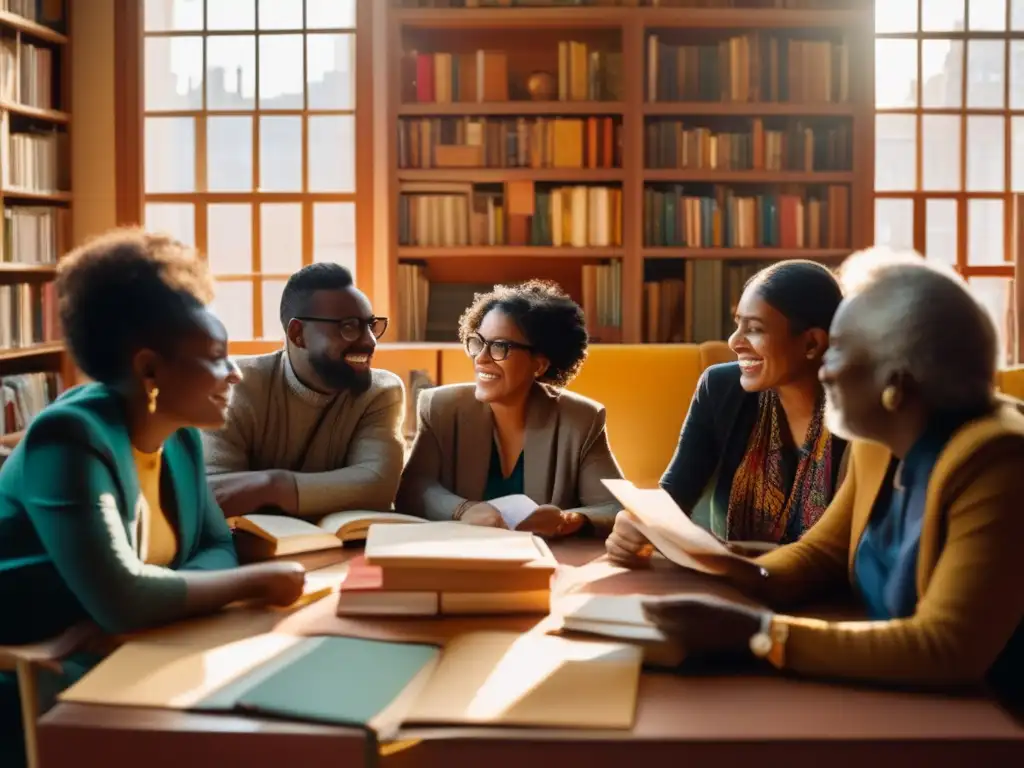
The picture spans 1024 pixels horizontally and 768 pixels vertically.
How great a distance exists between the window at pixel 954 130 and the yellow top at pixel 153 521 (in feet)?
14.7

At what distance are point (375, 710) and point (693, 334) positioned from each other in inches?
166

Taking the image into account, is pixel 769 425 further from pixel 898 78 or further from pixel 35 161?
pixel 35 161

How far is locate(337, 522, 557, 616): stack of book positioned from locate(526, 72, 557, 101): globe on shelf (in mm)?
3868

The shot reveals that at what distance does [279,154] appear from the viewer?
216 inches

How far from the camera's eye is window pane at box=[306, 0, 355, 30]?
5422 mm

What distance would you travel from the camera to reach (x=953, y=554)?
1278 mm

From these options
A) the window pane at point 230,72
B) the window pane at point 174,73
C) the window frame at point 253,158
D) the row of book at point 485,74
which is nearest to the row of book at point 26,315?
the window frame at point 253,158

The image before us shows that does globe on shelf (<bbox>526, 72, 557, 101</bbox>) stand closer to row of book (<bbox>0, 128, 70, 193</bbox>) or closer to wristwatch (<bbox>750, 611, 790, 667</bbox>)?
row of book (<bbox>0, 128, 70, 193</bbox>)

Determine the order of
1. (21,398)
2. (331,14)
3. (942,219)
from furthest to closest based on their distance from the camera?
(942,219) → (331,14) → (21,398)

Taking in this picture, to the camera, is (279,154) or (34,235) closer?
(34,235)

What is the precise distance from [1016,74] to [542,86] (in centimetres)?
230

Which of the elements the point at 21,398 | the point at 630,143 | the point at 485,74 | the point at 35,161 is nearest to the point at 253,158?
the point at 35,161

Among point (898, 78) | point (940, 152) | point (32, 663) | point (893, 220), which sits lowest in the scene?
point (32, 663)

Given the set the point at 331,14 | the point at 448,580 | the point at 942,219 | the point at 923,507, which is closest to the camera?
the point at 923,507
